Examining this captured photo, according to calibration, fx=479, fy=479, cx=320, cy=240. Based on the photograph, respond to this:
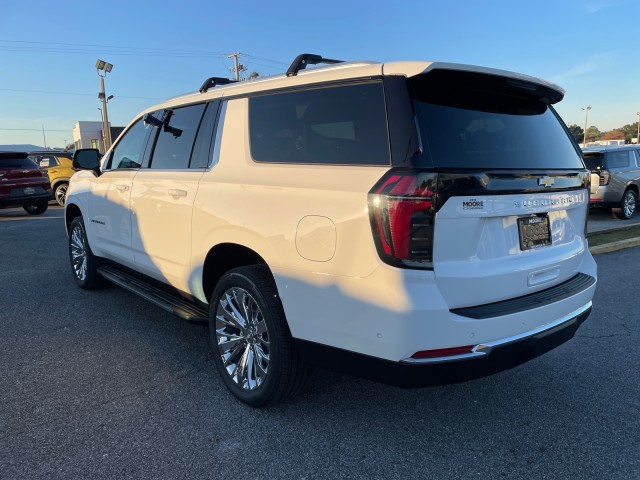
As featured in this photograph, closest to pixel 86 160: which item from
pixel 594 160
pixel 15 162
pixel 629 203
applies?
pixel 15 162

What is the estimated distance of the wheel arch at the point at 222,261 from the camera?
9.96 ft

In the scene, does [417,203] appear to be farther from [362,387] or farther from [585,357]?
[585,357]

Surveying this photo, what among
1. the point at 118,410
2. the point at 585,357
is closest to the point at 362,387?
the point at 118,410

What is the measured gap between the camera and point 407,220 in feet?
7.04

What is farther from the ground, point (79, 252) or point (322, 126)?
point (322, 126)

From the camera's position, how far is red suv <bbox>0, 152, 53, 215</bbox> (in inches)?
491

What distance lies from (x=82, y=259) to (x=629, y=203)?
1229 centimetres

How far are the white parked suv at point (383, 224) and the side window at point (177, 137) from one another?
12 cm

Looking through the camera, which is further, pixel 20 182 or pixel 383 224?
pixel 20 182

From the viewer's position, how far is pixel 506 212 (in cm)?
238

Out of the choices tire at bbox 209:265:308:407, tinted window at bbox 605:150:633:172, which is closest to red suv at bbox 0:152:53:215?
tire at bbox 209:265:308:407

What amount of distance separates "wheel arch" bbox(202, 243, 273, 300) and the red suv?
11.7m

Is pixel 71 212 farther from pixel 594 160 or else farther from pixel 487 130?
pixel 594 160

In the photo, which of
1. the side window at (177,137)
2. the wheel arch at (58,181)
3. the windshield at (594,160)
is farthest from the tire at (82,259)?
the wheel arch at (58,181)
